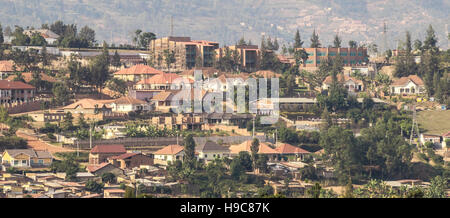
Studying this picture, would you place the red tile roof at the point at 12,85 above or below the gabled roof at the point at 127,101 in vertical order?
above

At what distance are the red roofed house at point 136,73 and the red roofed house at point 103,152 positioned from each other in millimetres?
26086

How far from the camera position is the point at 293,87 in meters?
91.1

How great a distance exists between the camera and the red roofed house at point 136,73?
→ 312 feet

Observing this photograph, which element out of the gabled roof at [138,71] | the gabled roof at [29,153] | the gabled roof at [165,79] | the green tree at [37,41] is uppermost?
the green tree at [37,41]

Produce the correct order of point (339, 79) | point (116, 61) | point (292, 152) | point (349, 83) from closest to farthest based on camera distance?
point (292, 152) → point (349, 83) → point (339, 79) → point (116, 61)

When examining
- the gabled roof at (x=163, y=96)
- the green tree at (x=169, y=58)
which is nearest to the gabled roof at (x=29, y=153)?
the gabled roof at (x=163, y=96)

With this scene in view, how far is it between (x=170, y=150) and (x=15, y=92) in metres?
19.5

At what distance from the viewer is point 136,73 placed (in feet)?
312

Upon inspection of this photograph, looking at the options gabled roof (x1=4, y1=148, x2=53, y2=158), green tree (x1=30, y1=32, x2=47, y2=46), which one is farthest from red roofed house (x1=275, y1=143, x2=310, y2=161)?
green tree (x1=30, y1=32, x2=47, y2=46)

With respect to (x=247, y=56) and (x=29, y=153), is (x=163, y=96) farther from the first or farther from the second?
(x=247, y=56)

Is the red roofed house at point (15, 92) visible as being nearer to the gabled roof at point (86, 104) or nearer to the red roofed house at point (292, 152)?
the gabled roof at point (86, 104)

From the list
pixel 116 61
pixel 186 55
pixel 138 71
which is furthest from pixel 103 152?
Result: pixel 186 55
